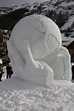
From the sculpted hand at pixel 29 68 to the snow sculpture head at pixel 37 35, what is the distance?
0.51 ft

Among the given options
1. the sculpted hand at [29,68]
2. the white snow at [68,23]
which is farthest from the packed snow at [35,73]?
the white snow at [68,23]

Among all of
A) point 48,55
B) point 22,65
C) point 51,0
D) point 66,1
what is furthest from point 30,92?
point 51,0

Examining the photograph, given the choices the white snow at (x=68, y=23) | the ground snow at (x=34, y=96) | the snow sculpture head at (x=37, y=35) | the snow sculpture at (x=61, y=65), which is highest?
the white snow at (x=68, y=23)

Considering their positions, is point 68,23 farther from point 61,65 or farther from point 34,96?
point 34,96

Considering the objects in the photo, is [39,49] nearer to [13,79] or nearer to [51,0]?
[13,79]

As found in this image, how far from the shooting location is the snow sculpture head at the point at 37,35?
6.16 m

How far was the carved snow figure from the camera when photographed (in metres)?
6.00

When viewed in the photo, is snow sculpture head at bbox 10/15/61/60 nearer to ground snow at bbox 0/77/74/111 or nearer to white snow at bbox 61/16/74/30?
ground snow at bbox 0/77/74/111

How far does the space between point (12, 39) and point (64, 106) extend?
186cm

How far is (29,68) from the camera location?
5996 mm

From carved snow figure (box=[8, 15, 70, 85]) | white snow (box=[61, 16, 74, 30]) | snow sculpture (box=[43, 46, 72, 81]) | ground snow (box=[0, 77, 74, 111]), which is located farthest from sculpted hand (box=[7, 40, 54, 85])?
white snow (box=[61, 16, 74, 30])

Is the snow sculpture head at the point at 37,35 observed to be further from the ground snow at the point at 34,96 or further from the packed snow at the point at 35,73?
the ground snow at the point at 34,96

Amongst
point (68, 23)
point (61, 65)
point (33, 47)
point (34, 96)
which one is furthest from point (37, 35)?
point (68, 23)

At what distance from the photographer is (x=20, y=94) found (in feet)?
18.3
